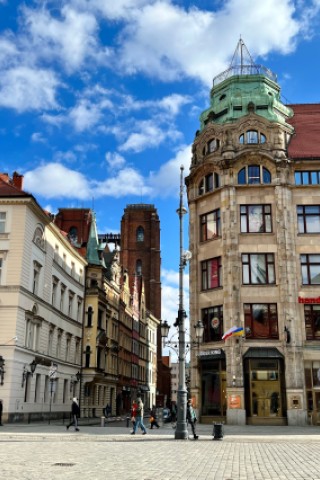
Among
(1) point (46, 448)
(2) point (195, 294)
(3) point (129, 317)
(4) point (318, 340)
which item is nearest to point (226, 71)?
(2) point (195, 294)

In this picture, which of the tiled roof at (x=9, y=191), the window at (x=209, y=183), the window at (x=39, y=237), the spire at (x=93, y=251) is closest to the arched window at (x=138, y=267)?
the spire at (x=93, y=251)

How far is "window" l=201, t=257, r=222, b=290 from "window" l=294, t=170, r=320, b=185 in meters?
8.18

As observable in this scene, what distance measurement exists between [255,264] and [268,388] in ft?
27.6

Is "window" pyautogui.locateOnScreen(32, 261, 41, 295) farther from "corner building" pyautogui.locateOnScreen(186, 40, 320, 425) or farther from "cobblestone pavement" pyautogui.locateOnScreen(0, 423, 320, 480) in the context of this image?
"cobblestone pavement" pyautogui.locateOnScreen(0, 423, 320, 480)

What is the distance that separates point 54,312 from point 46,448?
26925 mm

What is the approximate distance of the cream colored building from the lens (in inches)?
1368

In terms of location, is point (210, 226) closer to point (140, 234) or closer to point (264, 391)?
point (264, 391)

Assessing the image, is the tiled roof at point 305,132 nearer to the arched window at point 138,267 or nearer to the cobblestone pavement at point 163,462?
the cobblestone pavement at point 163,462

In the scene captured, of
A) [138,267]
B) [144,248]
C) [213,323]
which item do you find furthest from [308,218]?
[144,248]

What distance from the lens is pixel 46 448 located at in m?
17.8

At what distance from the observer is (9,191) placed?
3744cm

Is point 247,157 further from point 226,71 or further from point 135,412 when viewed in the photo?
point 135,412

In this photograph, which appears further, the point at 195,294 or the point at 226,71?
the point at 226,71

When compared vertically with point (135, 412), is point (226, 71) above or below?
above
